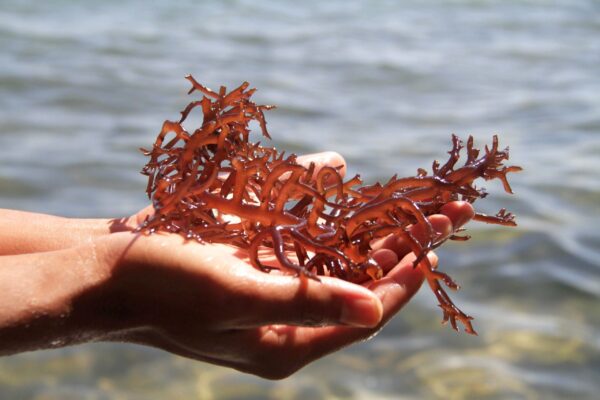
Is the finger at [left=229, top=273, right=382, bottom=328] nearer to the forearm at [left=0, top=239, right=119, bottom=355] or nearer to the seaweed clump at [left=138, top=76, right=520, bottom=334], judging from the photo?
the seaweed clump at [left=138, top=76, right=520, bottom=334]

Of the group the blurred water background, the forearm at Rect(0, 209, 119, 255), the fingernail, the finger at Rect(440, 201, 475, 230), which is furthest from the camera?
the blurred water background

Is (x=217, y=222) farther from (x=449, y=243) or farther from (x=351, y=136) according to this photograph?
(x=351, y=136)

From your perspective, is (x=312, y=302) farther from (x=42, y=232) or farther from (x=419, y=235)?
(x=42, y=232)

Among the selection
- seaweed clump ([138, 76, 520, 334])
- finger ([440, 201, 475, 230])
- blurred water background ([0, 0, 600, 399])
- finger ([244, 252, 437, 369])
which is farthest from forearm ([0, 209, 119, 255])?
blurred water background ([0, 0, 600, 399])

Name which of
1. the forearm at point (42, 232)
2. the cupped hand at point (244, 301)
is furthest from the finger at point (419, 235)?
the forearm at point (42, 232)

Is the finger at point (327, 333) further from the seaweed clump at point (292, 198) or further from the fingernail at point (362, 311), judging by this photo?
the fingernail at point (362, 311)

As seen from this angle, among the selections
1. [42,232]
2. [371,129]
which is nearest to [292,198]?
[42,232]
